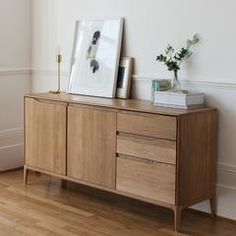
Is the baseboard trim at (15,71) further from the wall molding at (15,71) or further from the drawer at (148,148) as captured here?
the drawer at (148,148)

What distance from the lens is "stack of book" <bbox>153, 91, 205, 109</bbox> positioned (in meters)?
3.49

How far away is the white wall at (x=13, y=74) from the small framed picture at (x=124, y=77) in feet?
4.04

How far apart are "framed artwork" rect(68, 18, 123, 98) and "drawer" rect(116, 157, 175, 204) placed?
28.7 inches

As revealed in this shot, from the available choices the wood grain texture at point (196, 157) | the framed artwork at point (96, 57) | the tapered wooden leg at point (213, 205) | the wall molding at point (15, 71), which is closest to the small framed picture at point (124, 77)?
the framed artwork at point (96, 57)

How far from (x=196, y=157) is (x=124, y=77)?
97 centimetres

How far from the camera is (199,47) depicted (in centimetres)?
368

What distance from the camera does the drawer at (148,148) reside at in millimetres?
3387

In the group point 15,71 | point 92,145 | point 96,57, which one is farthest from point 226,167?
point 15,71

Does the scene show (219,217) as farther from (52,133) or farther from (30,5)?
(30,5)

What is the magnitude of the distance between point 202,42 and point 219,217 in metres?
1.24

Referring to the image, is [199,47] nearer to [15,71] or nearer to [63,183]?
[63,183]

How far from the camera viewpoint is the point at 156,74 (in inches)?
156

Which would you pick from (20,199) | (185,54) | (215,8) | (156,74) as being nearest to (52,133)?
(20,199)

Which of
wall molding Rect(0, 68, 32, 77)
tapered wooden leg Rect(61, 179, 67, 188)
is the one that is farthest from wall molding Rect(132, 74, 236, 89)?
wall molding Rect(0, 68, 32, 77)
